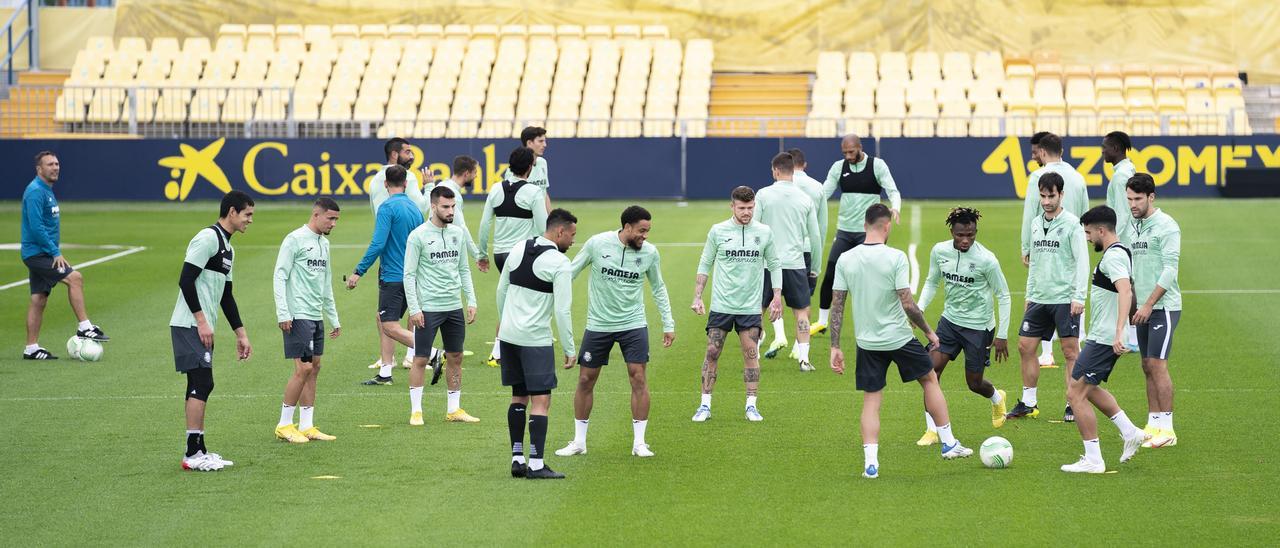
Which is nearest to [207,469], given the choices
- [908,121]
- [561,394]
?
[561,394]

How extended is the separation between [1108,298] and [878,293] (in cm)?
184

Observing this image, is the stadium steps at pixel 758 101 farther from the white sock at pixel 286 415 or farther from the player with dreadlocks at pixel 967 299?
the white sock at pixel 286 415

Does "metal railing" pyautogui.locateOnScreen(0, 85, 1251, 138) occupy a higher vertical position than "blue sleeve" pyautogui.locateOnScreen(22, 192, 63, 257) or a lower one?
higher

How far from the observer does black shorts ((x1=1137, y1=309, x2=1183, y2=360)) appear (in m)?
12.0

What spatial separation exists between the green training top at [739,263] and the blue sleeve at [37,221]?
8.00 m

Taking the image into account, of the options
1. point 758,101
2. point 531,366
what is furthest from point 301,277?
point 758,101

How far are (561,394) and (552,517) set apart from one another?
15.6ft

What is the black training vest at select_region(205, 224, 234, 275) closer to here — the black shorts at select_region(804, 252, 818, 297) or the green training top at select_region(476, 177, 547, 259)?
the green training top at select_region(476, 177, 547, 259)

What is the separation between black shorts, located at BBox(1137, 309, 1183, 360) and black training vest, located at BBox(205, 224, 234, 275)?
7076 millimetres

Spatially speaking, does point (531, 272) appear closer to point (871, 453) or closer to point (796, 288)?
point (871, 453)

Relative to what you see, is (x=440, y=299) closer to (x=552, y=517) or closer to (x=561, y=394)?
(x=561, y=394)

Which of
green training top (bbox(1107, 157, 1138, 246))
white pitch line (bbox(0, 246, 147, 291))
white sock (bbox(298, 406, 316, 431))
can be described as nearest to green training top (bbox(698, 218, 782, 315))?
white sock (bbox(298, 406, 316, 431))

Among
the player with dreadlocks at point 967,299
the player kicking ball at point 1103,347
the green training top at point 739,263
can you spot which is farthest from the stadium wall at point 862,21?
the player kicking ball at point 1103,347

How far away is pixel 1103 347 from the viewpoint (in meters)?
11.5
